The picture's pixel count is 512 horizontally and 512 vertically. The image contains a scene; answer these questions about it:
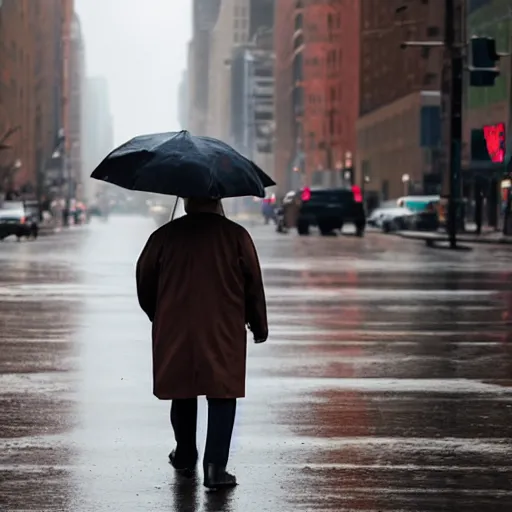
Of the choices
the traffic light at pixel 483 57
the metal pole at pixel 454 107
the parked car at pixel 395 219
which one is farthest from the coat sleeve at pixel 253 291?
the parked car at pixel 395 219

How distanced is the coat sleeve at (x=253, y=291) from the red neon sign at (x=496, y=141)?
229 feet

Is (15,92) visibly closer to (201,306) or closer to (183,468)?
(183,468)

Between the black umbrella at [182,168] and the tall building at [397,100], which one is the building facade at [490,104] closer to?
the tall building at [397,100]

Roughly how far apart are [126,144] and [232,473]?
6.27ft

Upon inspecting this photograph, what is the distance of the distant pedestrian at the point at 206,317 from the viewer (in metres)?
8.80

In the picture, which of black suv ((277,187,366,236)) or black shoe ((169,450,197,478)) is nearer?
black shoe ((169,450,197,478))

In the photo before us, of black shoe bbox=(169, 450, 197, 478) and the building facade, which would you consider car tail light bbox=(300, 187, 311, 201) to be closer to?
the building facade

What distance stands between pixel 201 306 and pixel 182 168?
742 millimetres

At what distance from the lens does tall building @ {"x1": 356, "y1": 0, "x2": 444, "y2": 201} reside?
403 ft

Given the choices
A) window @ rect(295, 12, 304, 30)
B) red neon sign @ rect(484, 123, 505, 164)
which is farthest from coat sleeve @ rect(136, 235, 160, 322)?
window @ rect(295, 12, 304, 30)

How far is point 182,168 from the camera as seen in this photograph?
8.93 meters

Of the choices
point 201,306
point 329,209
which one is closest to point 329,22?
point 329,209

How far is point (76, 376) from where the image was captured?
14320 mm

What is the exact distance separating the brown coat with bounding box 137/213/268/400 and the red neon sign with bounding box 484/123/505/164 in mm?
69912
